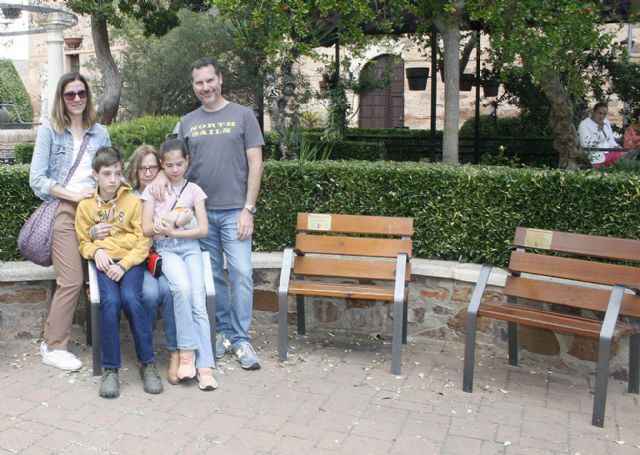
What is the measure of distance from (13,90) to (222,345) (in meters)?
21.7

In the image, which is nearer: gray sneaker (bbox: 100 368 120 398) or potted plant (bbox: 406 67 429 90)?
gray sneaker (bbox: 100 368 120 398)

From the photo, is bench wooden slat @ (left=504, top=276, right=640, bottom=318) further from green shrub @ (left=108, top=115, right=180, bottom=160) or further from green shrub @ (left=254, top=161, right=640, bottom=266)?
green shrub @ (left=108, top=115, right=180, bottom=160)

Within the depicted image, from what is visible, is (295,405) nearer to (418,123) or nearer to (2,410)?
(2,410)

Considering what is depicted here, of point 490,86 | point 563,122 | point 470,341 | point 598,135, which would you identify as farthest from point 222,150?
point 490,86

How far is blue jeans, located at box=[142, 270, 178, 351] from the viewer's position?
13.5ft

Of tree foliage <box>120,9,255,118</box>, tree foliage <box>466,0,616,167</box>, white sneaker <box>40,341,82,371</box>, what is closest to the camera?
white sneaker <box>40,341,82,371</box>

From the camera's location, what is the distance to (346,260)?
4.79 meters

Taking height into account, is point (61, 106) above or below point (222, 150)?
above

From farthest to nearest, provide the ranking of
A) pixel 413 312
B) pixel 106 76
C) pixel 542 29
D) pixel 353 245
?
pixel 106 76 → pixel 542 29 → pixel 413 312 → pixel 353 245

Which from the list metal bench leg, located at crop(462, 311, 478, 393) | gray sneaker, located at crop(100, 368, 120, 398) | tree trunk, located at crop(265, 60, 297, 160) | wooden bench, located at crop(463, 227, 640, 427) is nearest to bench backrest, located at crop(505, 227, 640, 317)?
wooden bench, located at crop(463, 227, 640, 427)

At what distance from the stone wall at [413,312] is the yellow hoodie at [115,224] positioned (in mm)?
686

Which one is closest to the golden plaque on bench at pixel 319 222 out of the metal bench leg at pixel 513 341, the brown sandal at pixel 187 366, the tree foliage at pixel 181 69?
the brown sandal at pixel 187 366

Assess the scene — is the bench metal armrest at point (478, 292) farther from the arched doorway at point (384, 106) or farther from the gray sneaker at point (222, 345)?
the arched doorway at point (384, 106)

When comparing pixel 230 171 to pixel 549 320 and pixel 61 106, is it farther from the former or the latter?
pixel 549 320
